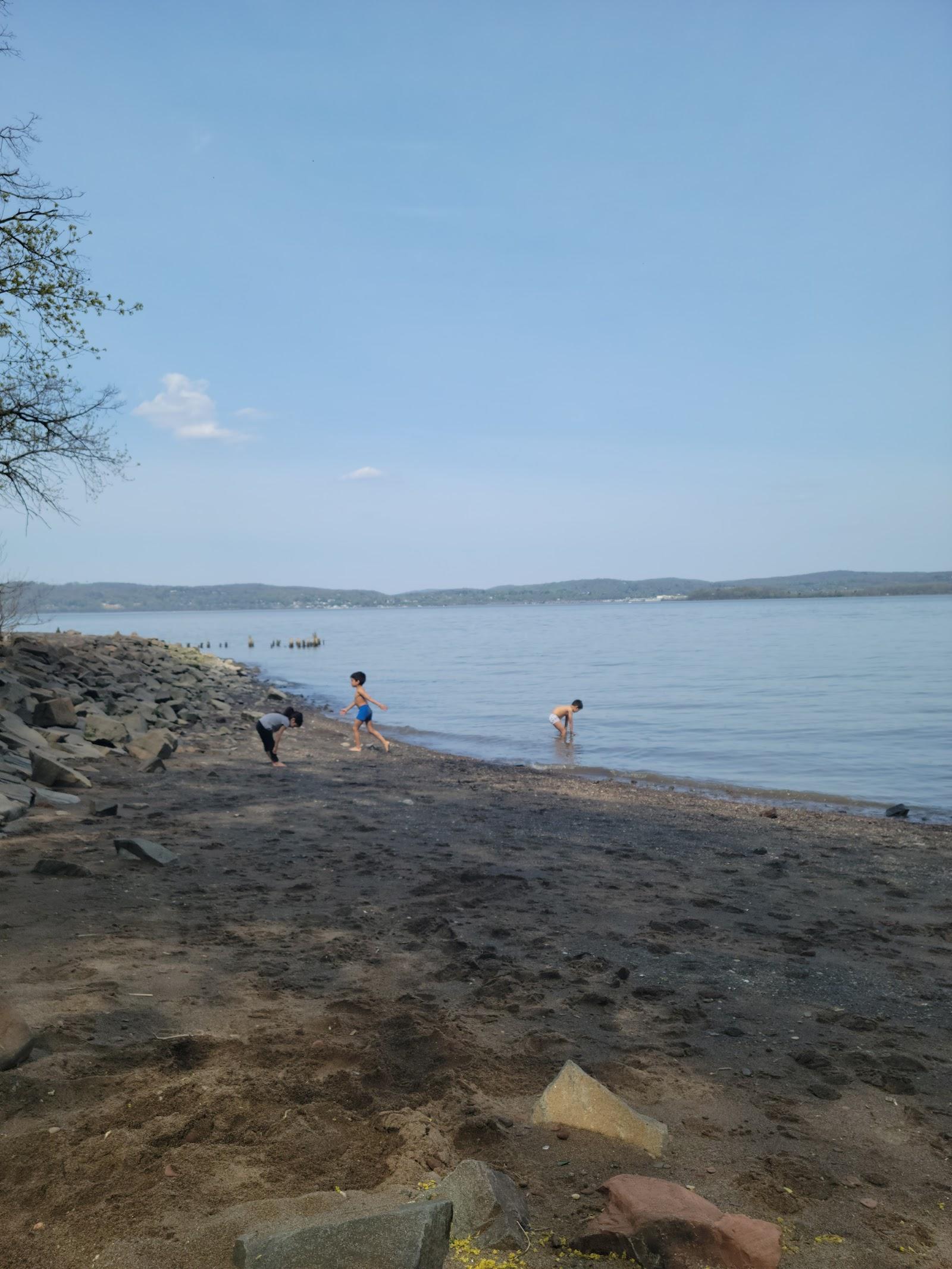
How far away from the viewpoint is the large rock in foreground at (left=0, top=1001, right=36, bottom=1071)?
12.3 ft

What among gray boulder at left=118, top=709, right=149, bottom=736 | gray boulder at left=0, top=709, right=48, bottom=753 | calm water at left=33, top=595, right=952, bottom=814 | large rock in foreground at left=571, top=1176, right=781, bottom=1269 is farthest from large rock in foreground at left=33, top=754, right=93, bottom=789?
calm water at left=33, top=595, right=952, bottom=814

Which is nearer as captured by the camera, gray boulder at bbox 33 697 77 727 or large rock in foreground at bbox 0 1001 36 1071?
large rock in foreground at bbox 0 1001 36 1071

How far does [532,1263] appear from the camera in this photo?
2.79m

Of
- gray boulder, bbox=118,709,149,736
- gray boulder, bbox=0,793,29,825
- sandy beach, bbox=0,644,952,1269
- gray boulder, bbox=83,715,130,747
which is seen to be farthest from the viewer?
gray boulder, bbox=118,709,149,736

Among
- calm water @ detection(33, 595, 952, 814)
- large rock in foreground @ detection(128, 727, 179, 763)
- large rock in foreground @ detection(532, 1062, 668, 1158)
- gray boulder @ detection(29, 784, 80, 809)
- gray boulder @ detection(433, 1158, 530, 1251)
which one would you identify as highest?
gray boulder @ detection(433, 1158, 530, 1251)

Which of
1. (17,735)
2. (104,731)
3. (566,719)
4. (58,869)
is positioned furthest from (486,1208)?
(566,719)

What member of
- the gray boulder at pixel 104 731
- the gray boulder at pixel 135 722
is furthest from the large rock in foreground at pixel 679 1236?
the gray boulder at pixel 135 722

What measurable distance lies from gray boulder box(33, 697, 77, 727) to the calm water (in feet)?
30.9

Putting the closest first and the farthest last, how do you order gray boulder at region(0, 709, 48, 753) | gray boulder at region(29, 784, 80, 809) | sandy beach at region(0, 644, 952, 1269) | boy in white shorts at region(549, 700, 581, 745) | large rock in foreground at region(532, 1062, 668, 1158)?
sandy beach at region(0, 644, 952, 1269) < large rock in foreground at region(532, 1062, 668, 1158) < gray boulder at region(29, 784, 80, 809) < gray boulder at region(0, 709, 48, 753) < boy in white shorts at region(549, 700, 581, 745)

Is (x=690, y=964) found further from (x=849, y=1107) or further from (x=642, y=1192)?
(x=642, y=1192)

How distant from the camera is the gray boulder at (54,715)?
13969 millimetres

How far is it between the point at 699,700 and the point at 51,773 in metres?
22.1

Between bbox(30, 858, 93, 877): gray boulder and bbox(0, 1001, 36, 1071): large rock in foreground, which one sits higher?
bbox(0, 1001, 36, 1071): large rock in foreground

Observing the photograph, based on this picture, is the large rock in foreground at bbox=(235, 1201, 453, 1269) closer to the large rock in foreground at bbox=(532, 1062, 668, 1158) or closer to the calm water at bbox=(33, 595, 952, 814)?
the large rock in foreground at bbox=(532, 1062, 668, 1158)
